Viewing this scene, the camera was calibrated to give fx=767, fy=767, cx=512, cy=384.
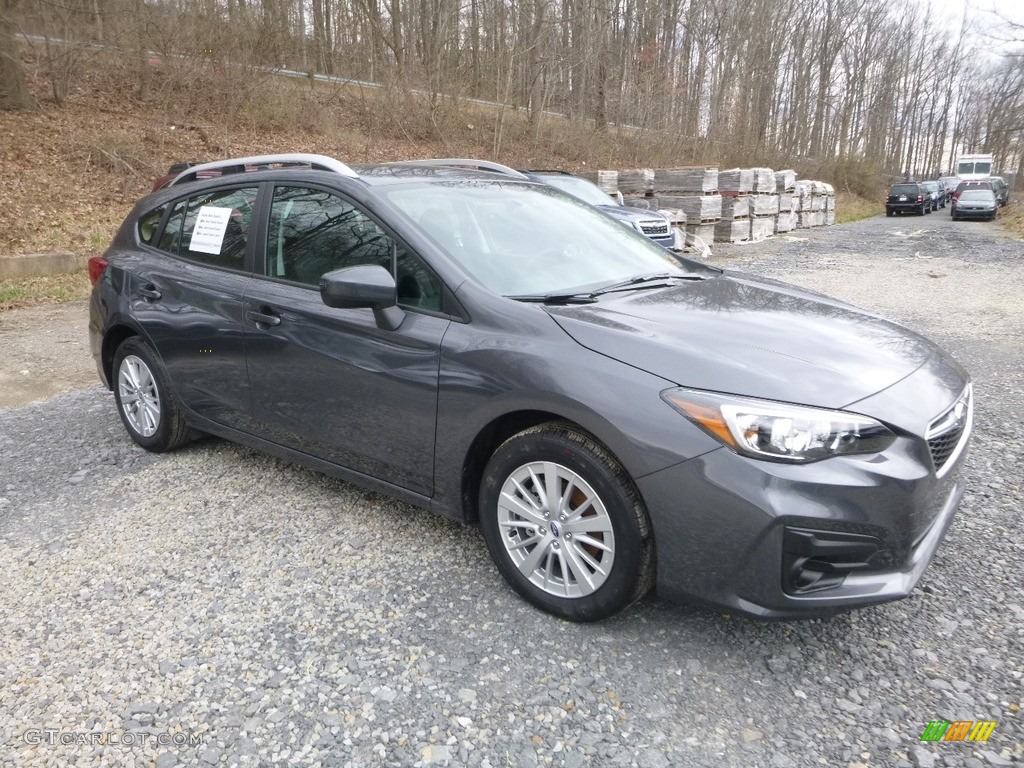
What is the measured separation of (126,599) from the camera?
311 cm

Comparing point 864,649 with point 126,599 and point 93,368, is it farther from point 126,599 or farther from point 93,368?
point 93,368

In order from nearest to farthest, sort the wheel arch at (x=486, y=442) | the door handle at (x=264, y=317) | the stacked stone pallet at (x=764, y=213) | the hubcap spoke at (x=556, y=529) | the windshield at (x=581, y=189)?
the hubcap spoke at (x=556, y=529)
the wheel arch at (x=486, y=442)
the door handle at (x=264, y=317)
the windshield at (x=581, y=189)
the stacked stone pallet at (x=764, y=213)

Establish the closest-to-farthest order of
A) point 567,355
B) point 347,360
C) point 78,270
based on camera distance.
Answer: point 567,355 → point 347,360 → point 78,270

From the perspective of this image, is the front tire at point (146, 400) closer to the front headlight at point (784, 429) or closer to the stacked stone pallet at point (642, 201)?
the front headlight at point (784, 429)

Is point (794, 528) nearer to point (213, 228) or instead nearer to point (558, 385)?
point (558, 385)

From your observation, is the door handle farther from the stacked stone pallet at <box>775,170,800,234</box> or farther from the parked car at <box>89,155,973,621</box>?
the stacked stone pallet at <box>775,170,800,234</box>

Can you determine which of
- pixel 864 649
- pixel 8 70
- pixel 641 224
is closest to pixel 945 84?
pixel 641 224

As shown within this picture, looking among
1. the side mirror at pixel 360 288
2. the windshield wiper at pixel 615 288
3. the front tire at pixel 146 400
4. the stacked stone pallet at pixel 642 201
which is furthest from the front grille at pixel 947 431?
the stacked stone pallet at pixel 642 201

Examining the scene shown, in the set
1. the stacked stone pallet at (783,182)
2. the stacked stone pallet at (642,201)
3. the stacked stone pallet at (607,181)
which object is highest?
the stacked stone pallet at (783,182)

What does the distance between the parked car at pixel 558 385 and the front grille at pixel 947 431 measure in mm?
14

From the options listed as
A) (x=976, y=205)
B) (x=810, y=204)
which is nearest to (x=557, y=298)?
(x=810, y=204)

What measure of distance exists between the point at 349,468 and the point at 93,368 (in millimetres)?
4458

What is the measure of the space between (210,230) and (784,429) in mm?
3211

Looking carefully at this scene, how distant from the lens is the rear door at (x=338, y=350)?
124 inches
